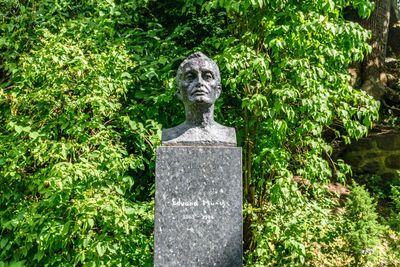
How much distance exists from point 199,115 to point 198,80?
0.24 meters

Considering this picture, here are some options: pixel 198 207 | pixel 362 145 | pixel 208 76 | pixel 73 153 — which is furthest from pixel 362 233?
pixel 362 145

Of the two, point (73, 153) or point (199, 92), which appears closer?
point (199, 92)

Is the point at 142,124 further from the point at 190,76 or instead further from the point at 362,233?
the point at 362,233

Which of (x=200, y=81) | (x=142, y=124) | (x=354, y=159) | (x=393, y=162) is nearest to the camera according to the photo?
(x=200, y=81)

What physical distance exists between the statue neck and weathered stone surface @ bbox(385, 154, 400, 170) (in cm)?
457

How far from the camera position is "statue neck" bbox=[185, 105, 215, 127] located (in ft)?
10.1

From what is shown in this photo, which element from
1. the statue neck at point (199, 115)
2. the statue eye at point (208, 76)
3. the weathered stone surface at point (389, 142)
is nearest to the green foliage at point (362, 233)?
the statue neck at point (199, 115)

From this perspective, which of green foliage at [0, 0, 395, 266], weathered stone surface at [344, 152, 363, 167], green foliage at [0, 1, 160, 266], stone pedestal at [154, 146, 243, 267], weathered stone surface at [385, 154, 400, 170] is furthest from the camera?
weathered stone surface at [344, 152, 363, 167]

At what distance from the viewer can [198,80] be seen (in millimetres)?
3029

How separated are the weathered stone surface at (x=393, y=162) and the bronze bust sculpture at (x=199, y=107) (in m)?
4.47

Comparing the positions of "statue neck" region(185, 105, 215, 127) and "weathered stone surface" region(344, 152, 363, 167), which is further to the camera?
"weathered stone surface" region(344, 152, 363, 167)

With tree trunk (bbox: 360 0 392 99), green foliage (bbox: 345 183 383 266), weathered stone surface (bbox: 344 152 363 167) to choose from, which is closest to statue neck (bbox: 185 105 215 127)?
green foliage (bbox: 345 183 383 266)

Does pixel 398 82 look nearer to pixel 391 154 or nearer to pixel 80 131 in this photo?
pixel 391 154

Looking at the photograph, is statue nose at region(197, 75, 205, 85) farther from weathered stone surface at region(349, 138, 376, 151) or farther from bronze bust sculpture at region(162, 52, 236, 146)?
weathered stone surface at region(349, 138, 376, 151)
